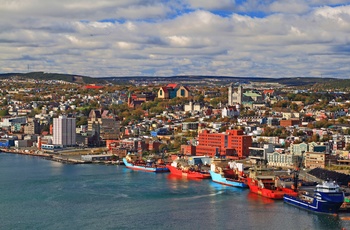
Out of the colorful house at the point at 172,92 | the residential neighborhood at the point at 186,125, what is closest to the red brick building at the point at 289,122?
the residential neighborhood at the point at 186,125

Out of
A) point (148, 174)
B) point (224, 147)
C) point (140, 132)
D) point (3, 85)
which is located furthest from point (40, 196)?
point (3, 85)

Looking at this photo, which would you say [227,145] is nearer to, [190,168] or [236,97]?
[190,168]

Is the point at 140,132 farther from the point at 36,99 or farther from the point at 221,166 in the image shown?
the point at 36,99

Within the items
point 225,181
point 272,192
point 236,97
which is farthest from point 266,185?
point 236,97

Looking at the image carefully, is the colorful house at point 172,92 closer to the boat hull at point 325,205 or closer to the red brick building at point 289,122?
the red brick building at point 289,122

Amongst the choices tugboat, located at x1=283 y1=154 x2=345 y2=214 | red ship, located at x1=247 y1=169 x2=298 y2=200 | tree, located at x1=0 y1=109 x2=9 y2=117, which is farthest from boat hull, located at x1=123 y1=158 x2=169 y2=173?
tree, located at x1=0 y1=109 x2=9 y2=117
